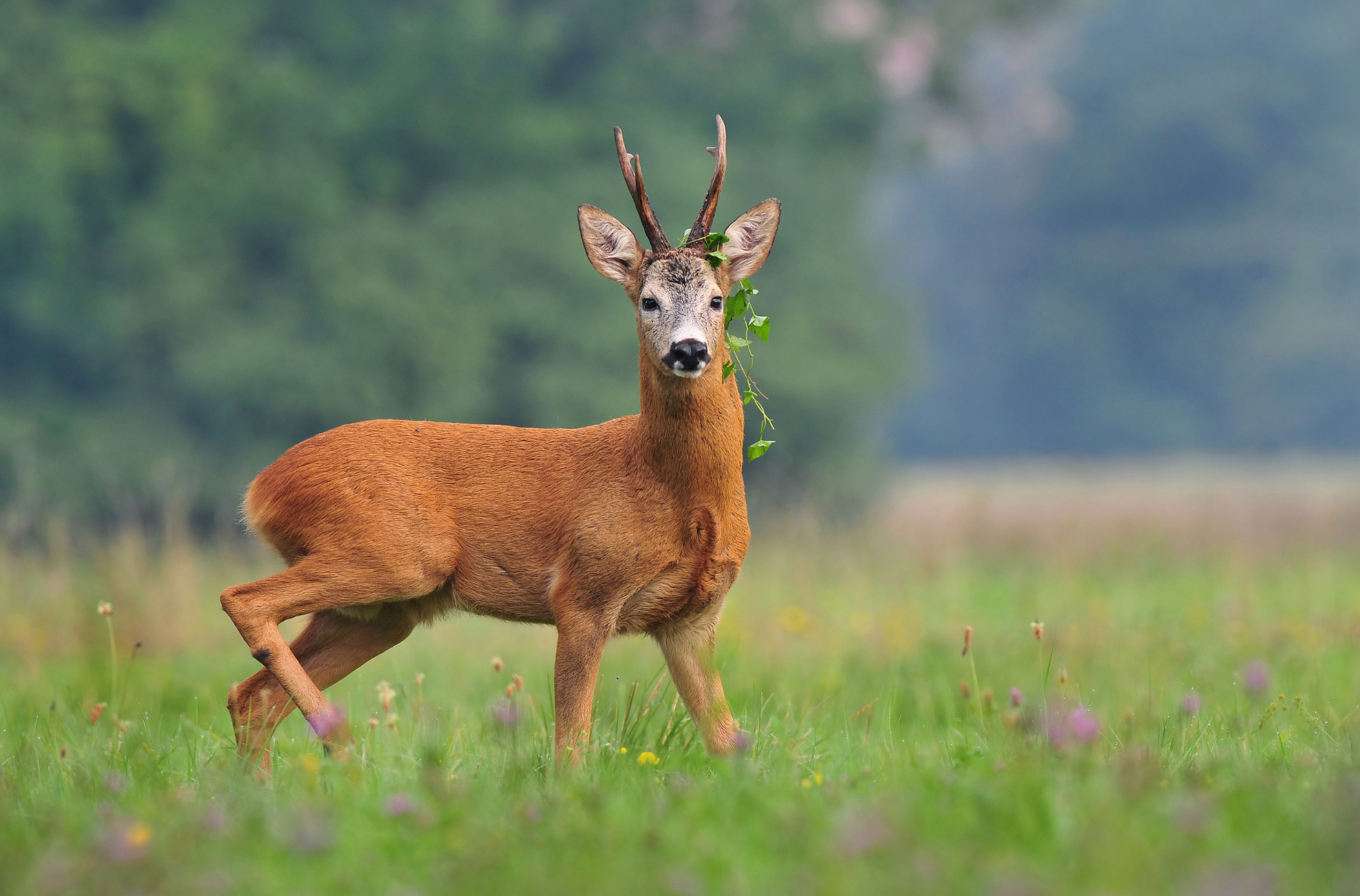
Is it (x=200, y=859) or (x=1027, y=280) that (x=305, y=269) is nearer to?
(x=200, y=859)

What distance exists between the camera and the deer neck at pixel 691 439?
4.45 meters

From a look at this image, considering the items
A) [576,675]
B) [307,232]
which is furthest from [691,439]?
[307,232]

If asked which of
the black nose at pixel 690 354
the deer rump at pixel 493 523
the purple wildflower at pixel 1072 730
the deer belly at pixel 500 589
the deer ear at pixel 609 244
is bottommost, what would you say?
the purple wildflower at pixel 1072 730

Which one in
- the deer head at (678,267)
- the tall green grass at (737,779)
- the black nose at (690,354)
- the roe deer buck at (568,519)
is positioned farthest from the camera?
the roe deer buck at (568,519)

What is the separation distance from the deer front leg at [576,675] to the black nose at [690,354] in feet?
2.82

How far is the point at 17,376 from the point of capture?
15289 millimetres

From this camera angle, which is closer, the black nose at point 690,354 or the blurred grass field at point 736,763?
the blurred grass field at point 736,763

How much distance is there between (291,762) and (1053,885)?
2539 millimetres

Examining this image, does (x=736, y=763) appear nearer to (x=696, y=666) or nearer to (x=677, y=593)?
(x=677, y=593)

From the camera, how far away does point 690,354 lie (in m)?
4.12

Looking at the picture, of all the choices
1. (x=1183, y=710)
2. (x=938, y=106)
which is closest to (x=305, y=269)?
(x=938, y=106)

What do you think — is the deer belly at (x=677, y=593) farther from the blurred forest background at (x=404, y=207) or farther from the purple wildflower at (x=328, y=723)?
the blurred forest background at (x=404, y=207)

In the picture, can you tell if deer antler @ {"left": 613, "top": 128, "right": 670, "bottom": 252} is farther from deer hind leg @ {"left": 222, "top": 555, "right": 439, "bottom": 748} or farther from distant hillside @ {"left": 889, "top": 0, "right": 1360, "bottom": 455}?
distant hillside @ {"left": 889, "top": 0, "right": 1360, "bottom": 455}

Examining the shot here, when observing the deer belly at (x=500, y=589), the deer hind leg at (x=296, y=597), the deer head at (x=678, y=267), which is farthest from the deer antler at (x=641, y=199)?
the deer hind leg at (x=296, y=597)
